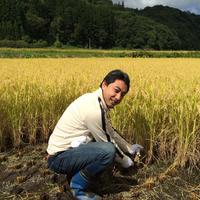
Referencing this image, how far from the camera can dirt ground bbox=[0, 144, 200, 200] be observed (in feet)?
5.69

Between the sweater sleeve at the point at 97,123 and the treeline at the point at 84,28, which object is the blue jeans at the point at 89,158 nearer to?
the sweater sleeve at the point at 97,123

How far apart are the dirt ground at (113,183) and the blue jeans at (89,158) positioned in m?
0.25

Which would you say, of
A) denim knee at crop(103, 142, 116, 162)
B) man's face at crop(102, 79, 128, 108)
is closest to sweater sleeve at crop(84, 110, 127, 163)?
denim knee at crop(103, 142, 116, 162)

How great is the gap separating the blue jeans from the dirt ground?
0.25 meters

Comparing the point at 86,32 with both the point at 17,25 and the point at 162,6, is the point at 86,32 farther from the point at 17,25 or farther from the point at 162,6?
the point at 162,6

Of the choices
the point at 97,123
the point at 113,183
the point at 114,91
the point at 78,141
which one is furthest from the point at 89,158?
the point at 114,91

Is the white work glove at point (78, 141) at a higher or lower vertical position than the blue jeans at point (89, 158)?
higher

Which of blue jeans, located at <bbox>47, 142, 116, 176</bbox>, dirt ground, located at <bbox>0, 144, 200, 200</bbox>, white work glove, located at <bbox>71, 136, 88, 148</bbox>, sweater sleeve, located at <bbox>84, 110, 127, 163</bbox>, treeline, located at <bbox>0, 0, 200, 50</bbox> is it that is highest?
treeline, located at <bbox>0, 0, 200, 50</bbox>

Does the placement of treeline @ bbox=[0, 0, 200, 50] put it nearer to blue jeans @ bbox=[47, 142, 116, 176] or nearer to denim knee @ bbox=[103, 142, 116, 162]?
blue jeans @ bbox=[47, 142, 116, 176]

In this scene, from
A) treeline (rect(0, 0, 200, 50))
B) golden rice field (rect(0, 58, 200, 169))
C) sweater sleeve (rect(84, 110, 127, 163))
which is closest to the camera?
sweater sleeve (rect(84, 110, 127, 163))

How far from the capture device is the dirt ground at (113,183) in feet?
5.69

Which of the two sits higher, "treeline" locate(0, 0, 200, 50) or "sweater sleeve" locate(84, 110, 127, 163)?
"treeline" locate(0, 0, 200, 50)

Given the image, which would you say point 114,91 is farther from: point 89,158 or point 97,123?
point 89,158

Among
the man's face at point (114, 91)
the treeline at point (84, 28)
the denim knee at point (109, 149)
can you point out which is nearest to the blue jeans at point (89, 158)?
the denim knee at point (109, 149)
